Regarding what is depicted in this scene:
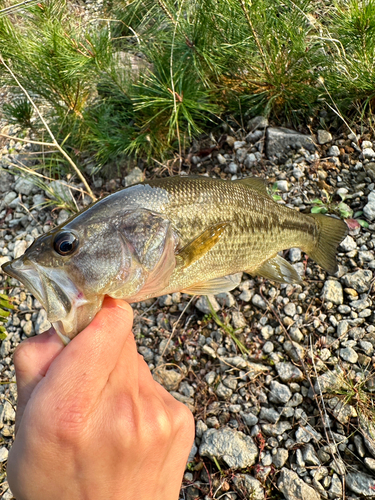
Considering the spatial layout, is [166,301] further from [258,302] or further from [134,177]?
[134,177]

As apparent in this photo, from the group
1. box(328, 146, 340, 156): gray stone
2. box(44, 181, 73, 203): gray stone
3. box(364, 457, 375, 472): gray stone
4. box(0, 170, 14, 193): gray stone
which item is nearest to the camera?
box(364, 457, 375, 472): gray stone

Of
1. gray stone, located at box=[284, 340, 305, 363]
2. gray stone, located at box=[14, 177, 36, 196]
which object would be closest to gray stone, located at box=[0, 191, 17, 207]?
gray stone, located at box=[14, 177, 36, 196]

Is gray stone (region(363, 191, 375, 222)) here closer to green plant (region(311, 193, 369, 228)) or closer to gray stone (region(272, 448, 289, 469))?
green plant (region(311, 193, 369, 228))

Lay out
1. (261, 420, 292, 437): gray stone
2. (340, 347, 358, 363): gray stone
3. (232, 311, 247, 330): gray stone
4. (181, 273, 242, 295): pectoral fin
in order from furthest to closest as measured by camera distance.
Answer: (232, 311, 247, 330): gray stone → (340, 347, 358, 363): gray stone → (261, 420, 292, 437): gray stone → (181, 273, 242, 295): pectoral fin

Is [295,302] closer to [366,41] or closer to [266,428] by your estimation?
[266,428]

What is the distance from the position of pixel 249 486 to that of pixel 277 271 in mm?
1627

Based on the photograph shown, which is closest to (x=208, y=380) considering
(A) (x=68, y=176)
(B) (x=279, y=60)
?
(A) (x=68, y=176)

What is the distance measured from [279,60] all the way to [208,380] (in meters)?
3.31

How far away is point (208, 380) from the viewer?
3.22 meters

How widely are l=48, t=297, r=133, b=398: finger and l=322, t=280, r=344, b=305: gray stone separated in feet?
6.86

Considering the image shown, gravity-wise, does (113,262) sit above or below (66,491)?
above

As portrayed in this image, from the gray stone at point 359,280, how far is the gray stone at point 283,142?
141 cm

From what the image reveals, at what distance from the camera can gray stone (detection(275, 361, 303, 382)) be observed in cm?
306

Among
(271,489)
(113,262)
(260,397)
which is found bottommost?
(271,489)
